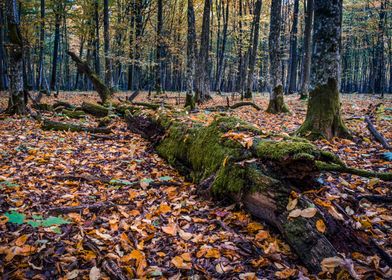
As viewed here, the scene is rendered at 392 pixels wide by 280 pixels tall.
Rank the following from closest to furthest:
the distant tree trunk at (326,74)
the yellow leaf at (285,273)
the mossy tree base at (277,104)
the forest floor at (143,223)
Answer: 1. the yellow leaf at (285,273)
2. the forest floor at (143,223)
3. the distant tree trunk at (326,74)
4. the mossy tree base at (277,104)

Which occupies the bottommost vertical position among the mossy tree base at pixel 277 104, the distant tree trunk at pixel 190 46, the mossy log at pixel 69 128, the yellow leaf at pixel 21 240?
the yellow leaf at pixel 21 240

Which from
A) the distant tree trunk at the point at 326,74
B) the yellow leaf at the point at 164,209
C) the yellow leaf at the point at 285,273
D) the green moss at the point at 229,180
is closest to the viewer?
the yellow leaf at the point at 285,273

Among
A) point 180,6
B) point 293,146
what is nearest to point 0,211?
point 293,146

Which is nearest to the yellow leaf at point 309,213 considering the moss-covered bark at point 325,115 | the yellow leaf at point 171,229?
the yellow leaf at point 171,229

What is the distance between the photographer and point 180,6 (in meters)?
30.2

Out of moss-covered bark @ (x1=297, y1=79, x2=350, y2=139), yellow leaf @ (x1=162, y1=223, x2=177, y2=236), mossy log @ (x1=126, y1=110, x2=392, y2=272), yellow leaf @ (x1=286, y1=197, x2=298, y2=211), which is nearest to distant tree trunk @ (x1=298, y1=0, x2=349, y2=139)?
moss-covered bark @ (x1=297, y1=79, x2=350, y2=139)

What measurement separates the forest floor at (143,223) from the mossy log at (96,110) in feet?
17.9

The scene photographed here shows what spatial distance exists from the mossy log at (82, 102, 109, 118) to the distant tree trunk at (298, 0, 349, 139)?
7480 millimetres

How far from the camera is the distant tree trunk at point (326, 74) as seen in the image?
6.04 metres

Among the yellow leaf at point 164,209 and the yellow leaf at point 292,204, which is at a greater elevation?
the yellow leaf at point 292,204

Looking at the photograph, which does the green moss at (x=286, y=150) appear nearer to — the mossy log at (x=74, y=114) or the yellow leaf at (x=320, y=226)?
the yellow leaf at (x=320, y=226)

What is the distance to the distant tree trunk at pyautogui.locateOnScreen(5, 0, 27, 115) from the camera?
962 centimetres

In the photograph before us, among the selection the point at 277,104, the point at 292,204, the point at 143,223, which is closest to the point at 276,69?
the point at 277,104

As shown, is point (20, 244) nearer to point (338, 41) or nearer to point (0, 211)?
point (0, 211)
